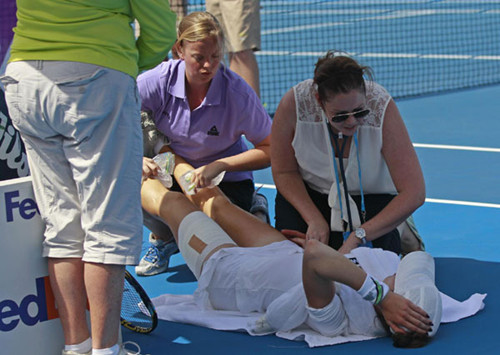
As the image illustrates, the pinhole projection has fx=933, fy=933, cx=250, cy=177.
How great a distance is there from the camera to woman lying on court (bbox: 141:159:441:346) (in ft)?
10.9

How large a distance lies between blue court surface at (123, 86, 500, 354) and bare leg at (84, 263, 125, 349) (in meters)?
0.45

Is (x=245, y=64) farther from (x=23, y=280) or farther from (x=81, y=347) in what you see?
(x=81, y=347)

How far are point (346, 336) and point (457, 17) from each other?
37.7 feet

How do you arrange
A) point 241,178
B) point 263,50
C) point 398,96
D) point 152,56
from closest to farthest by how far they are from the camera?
1. point 152,56
2. point 241,178
3. point 398,96
4. point 263,50

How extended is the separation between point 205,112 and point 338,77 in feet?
2.95

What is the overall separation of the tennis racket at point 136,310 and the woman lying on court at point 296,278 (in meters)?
0.30

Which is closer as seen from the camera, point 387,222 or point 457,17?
point 387,222

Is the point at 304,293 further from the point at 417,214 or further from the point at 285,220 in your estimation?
the point at 417,214

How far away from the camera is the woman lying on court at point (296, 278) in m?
3.33

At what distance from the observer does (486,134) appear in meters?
7.23

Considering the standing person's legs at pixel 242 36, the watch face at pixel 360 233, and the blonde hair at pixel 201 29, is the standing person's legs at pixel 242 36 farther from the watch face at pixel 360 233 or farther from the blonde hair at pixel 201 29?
the watch face at pixel 360 233

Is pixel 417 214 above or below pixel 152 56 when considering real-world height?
below

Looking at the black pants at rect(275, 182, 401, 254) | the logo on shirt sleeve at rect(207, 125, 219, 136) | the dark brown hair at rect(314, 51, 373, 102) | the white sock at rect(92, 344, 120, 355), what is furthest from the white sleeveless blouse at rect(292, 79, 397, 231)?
the white sock at rect(92, 344, 120, 355)

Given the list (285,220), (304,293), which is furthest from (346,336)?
(285,220)
